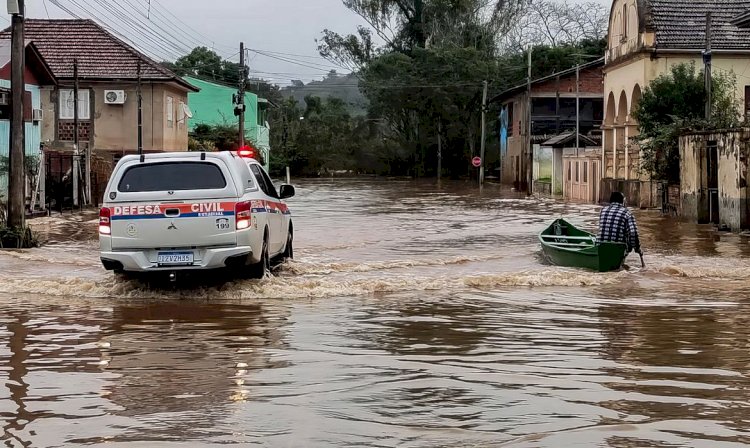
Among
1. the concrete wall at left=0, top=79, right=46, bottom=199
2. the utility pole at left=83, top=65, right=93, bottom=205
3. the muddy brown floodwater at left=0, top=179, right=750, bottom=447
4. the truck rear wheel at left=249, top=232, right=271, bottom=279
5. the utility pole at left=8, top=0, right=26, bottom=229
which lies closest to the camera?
the muddy brown floodwater at left=0, top=179, right=750, bottom=447

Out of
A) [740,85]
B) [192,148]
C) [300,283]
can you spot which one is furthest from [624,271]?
[192,148]

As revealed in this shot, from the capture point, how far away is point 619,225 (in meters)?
18.0

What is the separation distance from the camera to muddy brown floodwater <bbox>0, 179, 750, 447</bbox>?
7.11m

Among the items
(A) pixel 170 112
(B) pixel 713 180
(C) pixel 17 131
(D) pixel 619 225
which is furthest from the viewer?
(A) pixel 170 112

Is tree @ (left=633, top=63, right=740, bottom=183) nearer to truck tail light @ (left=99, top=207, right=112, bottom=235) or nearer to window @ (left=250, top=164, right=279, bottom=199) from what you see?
window @ (left=250, top=164, right=279, bottom=199)

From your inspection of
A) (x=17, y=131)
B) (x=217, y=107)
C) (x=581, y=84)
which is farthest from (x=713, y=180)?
(x=217, y=107)

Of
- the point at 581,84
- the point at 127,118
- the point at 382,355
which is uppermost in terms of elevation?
the point at 581,84

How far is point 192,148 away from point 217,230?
4240cm

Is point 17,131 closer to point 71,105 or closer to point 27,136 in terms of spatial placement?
point 27,136

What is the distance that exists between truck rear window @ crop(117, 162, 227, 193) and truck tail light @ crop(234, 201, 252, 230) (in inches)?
13.2

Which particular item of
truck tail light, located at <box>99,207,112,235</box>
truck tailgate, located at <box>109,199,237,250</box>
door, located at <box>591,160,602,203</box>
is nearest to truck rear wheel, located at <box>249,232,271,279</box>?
truck tailgate, located at <box>109,199,237,250</box>

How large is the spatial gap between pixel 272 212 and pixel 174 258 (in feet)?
7.43

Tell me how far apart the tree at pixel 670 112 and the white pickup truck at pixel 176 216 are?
797 inches

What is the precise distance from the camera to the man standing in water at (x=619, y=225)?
1788 centimetres
